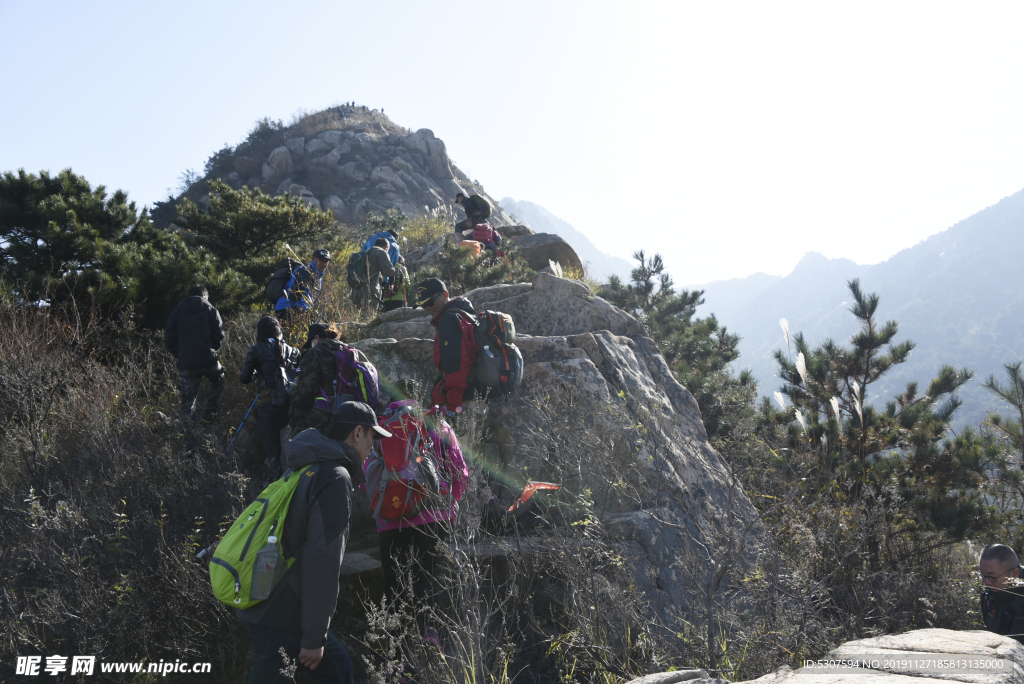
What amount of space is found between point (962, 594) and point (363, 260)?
25.4 ft

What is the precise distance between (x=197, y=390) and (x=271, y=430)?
1444 millimetres

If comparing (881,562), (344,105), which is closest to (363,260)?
(881,562)

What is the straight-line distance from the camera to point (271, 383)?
15.9 feet

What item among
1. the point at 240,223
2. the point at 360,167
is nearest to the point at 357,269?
the point at 240,223

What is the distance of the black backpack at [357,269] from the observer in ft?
25.4

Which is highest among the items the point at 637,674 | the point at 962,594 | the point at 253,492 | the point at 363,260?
the point at 363,260

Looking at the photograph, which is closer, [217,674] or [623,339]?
[217,674]

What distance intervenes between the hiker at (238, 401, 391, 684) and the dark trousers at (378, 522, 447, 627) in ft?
2.76

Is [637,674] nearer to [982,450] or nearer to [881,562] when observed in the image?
[881,562]

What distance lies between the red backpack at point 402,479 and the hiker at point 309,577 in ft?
2.60

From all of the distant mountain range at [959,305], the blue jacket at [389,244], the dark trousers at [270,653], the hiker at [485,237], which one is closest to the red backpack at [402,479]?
the dark trousers at [270,653]

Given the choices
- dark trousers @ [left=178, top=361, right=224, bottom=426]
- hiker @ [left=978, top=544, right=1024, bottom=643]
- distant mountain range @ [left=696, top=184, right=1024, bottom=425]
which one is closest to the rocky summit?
dark trousers @ [left=178, top=361, right=224, bottom=426]

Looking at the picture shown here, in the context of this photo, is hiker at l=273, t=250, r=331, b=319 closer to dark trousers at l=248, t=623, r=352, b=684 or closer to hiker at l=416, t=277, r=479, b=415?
hiker at l=416, t=277, r=479, b=415

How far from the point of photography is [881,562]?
499 cm
